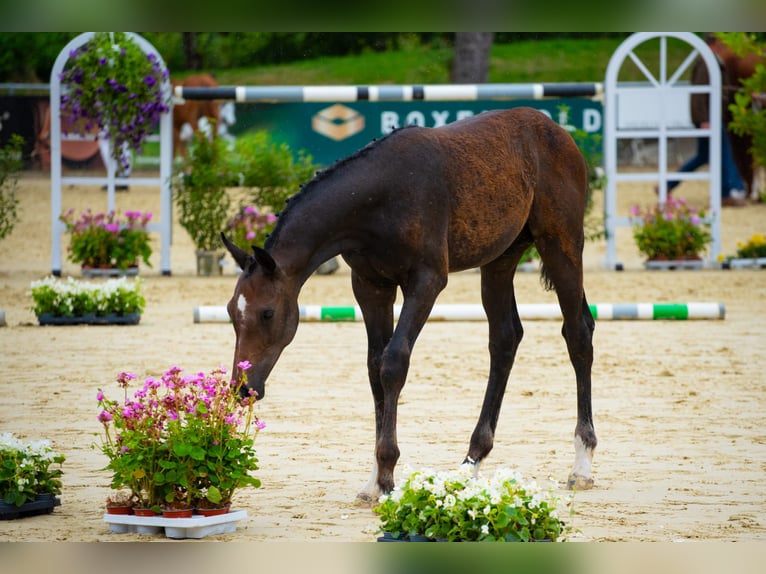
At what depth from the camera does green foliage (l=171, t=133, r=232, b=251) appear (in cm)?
1412

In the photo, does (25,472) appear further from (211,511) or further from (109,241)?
(109,241)

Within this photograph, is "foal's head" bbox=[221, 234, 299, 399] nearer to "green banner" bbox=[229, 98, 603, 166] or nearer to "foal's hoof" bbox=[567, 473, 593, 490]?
"foal's hoof" bbox=[567, 473, 593, 490]

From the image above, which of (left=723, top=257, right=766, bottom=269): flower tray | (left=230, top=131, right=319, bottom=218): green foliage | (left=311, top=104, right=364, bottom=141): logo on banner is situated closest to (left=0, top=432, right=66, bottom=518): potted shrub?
(left=230, top=131, right=319, bottom=218): green foliage

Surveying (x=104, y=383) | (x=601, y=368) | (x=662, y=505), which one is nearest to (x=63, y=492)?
(x=662, y=505)

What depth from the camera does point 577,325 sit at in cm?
538

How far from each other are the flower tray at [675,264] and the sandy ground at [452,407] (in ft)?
3.13

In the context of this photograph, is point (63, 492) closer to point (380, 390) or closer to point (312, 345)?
point (380, 390)

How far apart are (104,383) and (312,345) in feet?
7.74

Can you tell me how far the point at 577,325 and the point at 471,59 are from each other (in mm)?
17638

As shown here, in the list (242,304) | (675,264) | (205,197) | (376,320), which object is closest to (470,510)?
(242,304)

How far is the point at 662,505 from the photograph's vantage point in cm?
458

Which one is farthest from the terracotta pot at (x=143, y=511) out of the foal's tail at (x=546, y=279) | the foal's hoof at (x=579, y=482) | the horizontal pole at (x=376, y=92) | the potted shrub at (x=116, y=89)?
the potted shrub at (x=116, y=89)

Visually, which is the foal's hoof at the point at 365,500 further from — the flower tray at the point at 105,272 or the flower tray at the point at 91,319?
the flower tray at the point at 105,272

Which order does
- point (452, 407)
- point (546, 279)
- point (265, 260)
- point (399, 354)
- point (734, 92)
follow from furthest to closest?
point (734, 92), point (452, 407), point (546, 279), point (399, 354), point (265, 260)
